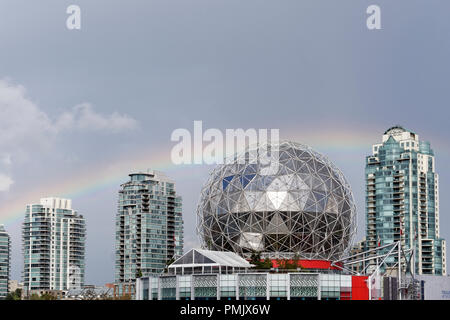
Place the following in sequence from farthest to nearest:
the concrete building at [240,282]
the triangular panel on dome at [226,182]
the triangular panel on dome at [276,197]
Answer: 1. the triangular panel on dome at [226,182]
2. the triangular panel on dome at [276,197]
3. the concrete building at [240,282]

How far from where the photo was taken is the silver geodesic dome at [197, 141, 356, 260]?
88.3 m

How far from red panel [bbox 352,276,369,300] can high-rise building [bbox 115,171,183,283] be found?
248 feet

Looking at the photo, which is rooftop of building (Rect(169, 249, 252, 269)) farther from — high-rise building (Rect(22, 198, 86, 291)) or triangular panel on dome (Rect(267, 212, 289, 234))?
high-rise building (Rect(22, 198, 86, 291))

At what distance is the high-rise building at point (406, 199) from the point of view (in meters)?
153

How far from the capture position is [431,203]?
515ft

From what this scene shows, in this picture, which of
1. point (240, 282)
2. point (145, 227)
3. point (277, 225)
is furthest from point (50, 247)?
point (240, 282)

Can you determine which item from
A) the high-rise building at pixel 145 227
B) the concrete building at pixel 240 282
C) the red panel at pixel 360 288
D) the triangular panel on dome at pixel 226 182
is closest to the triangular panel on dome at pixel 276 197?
the triangular panel on dome at pixel 226 182

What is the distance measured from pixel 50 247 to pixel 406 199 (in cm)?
7543

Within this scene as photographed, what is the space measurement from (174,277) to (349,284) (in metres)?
18.3

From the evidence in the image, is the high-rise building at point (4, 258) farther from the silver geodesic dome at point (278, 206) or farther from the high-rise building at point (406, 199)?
the silver geodesic dome at point (278, 206)

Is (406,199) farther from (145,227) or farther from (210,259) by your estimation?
(210,259)

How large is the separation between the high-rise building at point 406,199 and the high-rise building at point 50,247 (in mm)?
63756
